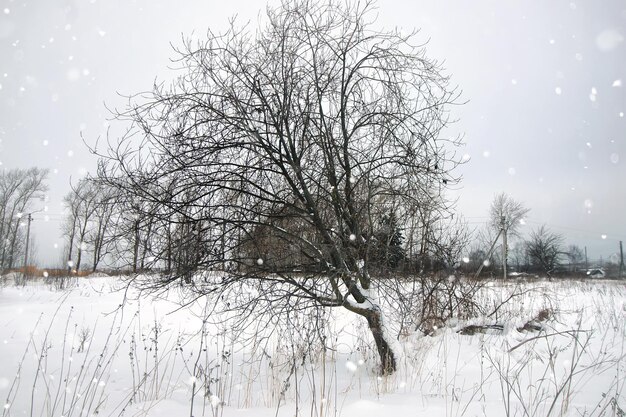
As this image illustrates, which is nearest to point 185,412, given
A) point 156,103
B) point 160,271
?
point 160,271

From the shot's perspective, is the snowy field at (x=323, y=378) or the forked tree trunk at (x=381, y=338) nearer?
the snowy field at (x=323, y=378)

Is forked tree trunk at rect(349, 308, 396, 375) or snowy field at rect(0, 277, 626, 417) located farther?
forked tree trunk at rect(349, 308, 396, 375)

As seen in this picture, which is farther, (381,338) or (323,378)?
(381,338)

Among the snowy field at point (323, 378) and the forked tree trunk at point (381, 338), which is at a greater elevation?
the forked tree trunk at point (381, 338)

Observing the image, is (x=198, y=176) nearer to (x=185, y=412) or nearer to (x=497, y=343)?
(x=185, y=412)

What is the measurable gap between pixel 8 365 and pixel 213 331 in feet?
11.5

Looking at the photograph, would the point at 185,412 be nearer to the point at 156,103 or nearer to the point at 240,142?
the point at 240,142

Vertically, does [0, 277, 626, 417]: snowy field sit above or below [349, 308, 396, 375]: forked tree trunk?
below

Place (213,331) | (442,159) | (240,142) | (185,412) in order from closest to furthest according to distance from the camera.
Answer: (185,412), (240,142), (442,159), (213,331)

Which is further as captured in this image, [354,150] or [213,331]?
[213,331]

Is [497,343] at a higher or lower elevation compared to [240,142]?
lower

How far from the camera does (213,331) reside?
7.54 m

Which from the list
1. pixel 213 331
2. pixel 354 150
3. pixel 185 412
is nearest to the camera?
pixel 185 412

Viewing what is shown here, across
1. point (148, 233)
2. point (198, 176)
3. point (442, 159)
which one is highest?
point (442, 159)
